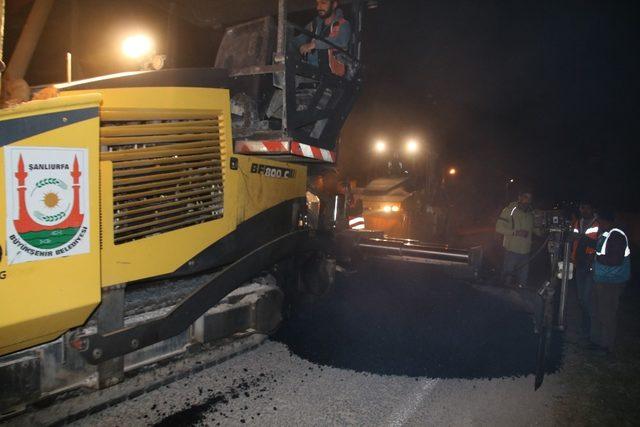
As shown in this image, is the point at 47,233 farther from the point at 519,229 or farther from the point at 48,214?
the point at 519,229

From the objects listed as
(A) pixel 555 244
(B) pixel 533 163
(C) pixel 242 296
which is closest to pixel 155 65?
(C) pixel 242 296

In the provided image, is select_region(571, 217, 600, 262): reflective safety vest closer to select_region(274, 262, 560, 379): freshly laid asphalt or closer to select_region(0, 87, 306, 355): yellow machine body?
select_region(274, 262, 560, 379): freshly laid asphalt

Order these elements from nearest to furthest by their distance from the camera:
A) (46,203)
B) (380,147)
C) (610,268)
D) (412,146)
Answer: (46,203), (610,268), (412,146), (380,147)

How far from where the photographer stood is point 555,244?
4441 millimetres

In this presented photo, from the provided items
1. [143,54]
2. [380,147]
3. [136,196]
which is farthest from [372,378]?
[380,147]

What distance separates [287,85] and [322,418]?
103 inches

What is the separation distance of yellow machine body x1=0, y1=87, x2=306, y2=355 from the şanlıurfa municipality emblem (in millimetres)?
40

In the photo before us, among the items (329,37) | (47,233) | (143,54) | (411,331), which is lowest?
(411,331)

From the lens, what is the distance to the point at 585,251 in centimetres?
553

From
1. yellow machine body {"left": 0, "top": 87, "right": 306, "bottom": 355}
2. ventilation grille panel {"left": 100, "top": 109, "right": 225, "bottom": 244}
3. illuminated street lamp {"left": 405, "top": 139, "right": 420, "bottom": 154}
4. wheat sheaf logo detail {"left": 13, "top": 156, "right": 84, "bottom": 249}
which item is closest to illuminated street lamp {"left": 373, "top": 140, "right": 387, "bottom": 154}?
illuminated street lamp {"left": 405, "top": 139, "right": 420, "bottom": 154}

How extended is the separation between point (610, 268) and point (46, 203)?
18.6 ft

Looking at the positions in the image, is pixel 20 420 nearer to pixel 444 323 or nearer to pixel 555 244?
pixel 444 323

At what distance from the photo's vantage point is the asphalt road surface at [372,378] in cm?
316

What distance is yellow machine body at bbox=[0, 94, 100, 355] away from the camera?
1.92 m
